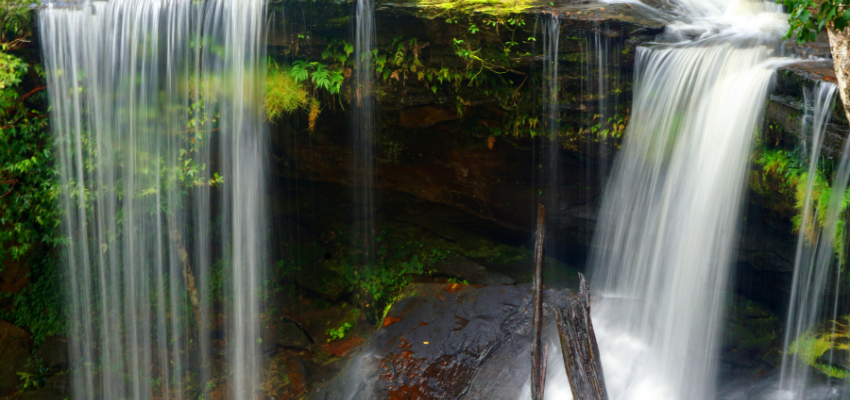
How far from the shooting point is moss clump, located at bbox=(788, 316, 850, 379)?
4.32 meters

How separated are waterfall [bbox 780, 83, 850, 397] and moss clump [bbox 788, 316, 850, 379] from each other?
48 millimetres

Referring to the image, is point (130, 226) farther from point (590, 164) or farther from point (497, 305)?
point (590, 164)

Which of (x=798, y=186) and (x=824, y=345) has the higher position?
(x=798, y=186)

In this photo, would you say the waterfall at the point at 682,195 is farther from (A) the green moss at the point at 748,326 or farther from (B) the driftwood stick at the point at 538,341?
(B) the driftwood stick at the point at 538,341

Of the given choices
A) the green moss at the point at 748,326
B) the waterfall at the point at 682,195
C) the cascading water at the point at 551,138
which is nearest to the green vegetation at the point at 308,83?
the cascading water at the point at 551,138

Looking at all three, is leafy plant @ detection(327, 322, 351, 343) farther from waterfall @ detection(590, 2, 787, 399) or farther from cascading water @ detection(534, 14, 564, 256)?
waterfall @ detection(590, 2, 787, 399)

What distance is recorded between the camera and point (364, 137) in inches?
272

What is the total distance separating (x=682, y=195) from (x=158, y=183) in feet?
20.9

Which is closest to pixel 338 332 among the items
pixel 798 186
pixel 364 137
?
pixel 364 137

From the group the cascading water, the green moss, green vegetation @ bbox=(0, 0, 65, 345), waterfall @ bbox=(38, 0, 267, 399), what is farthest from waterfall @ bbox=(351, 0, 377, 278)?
the green moss

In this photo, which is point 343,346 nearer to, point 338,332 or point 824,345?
point 338,332

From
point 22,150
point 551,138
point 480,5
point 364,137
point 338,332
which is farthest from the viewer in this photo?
point 338,332

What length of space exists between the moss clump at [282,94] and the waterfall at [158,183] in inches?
5.0

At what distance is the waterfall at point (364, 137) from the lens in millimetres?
6270
